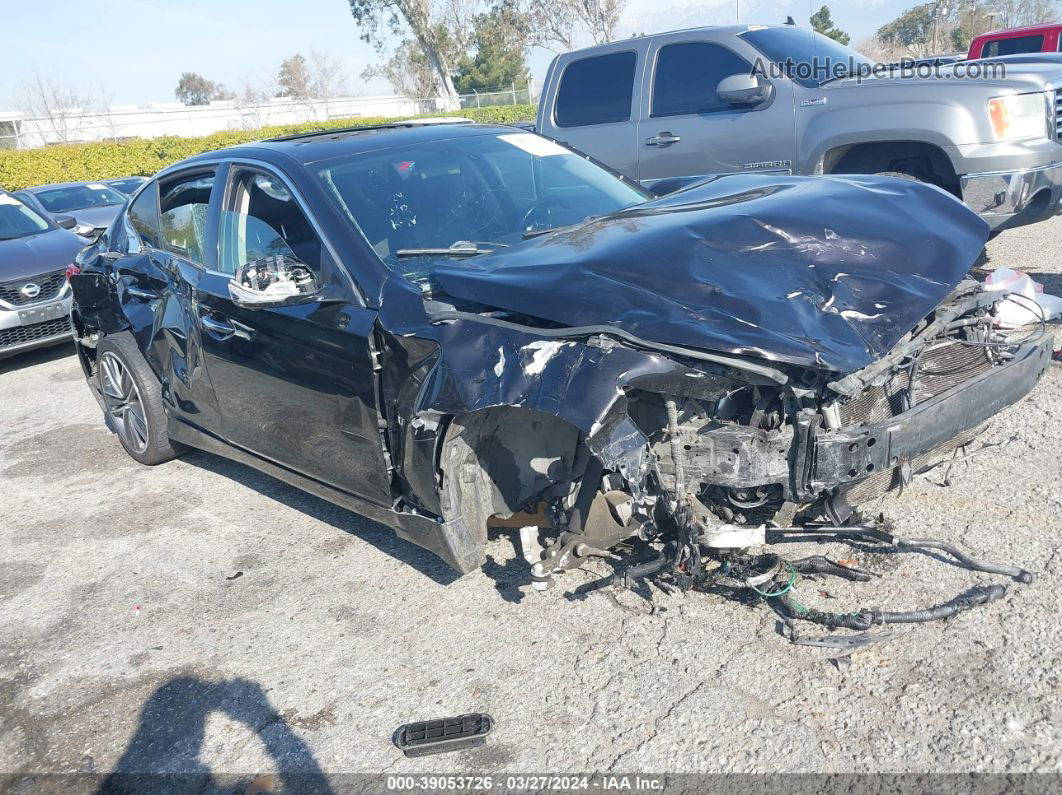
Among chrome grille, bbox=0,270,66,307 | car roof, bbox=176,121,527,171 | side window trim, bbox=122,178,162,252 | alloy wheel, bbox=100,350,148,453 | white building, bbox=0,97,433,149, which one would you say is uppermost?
white building, bbox=0,97,433,149

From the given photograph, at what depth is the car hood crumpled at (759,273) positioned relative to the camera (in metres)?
2.75

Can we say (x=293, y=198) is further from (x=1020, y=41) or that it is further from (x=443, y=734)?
(x=1020, y=41)

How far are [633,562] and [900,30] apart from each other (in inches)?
1897

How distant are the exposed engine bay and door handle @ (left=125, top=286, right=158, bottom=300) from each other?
2.41 metres

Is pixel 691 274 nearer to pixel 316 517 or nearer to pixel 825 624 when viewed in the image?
pixel 825 624

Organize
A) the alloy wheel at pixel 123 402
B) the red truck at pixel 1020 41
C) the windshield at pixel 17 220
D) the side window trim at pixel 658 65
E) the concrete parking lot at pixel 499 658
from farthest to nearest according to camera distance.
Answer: the red truck at pixel 1020 41, the windshield at pixel 17 220, the side window trim at pixel 658 65, the alloy wheel at pixel 123 402, the concrete parking lot at pixel 499 658

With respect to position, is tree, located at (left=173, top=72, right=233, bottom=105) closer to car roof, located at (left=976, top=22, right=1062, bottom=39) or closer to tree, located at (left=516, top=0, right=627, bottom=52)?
tree, located at (left=516, top=0, right=627, bottom=52)

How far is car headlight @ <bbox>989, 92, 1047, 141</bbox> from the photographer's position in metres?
6.10

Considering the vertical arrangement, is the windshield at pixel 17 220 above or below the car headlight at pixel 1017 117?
above

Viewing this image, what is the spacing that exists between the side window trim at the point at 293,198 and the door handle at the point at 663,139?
4.20 metres

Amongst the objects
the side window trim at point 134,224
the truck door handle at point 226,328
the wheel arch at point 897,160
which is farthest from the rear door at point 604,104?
the truck door handle at point 226,328

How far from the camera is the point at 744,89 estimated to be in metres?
6.81

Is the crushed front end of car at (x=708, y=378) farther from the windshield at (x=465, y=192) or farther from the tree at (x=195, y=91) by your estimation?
the tree at (x=195, y=91)

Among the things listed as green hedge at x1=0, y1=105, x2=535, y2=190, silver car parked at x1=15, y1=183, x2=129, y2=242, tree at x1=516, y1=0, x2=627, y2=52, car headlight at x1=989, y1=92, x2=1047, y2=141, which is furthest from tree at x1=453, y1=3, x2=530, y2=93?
car headlight at x1=989, y1=92, x2=1047, y2=141
